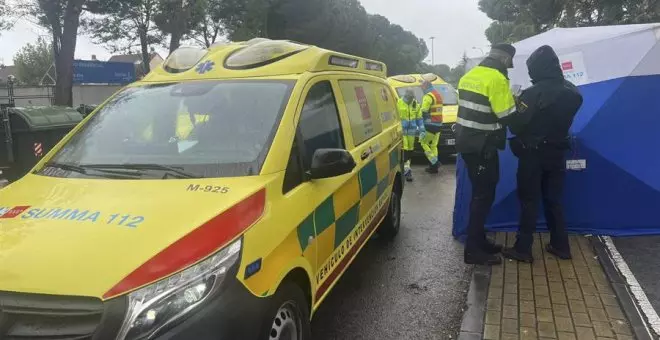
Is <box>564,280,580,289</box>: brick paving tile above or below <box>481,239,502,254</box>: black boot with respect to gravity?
below

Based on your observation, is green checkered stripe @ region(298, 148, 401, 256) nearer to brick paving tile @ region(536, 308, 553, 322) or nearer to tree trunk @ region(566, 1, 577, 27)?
brick paving tile @ region(536, 308, 553, 322)

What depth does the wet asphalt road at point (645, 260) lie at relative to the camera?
13.5 ft

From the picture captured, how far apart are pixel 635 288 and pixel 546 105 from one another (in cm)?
167

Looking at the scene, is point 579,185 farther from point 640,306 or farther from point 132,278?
point 132,278

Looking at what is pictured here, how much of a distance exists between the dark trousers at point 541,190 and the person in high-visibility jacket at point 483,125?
0.30m

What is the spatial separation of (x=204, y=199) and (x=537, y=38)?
240 inches

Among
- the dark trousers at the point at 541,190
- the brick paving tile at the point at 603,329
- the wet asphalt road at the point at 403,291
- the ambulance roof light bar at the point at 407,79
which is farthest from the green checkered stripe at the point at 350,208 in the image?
the ambulance roof light bar at the point at 407,79

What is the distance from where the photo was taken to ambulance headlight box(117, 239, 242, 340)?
2.06 metres

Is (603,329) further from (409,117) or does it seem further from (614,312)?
(409,117)

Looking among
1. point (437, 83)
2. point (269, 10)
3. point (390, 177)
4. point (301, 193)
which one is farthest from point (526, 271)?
point (269, 10)

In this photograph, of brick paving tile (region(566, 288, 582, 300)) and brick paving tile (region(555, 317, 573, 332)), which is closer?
brick paving tile (region(555, 317, 573, 332))

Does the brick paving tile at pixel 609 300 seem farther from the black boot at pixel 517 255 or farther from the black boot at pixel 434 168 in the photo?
the black boot at pixel 434 168

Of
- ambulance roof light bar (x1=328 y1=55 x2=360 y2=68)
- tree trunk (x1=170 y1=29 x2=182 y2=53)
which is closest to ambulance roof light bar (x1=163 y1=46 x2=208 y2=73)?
ambulance roof light bar (x1=328 y1=55 x2=360 y2=68)

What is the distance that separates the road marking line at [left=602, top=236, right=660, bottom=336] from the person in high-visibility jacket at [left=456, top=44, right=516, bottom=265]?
1025 mm
